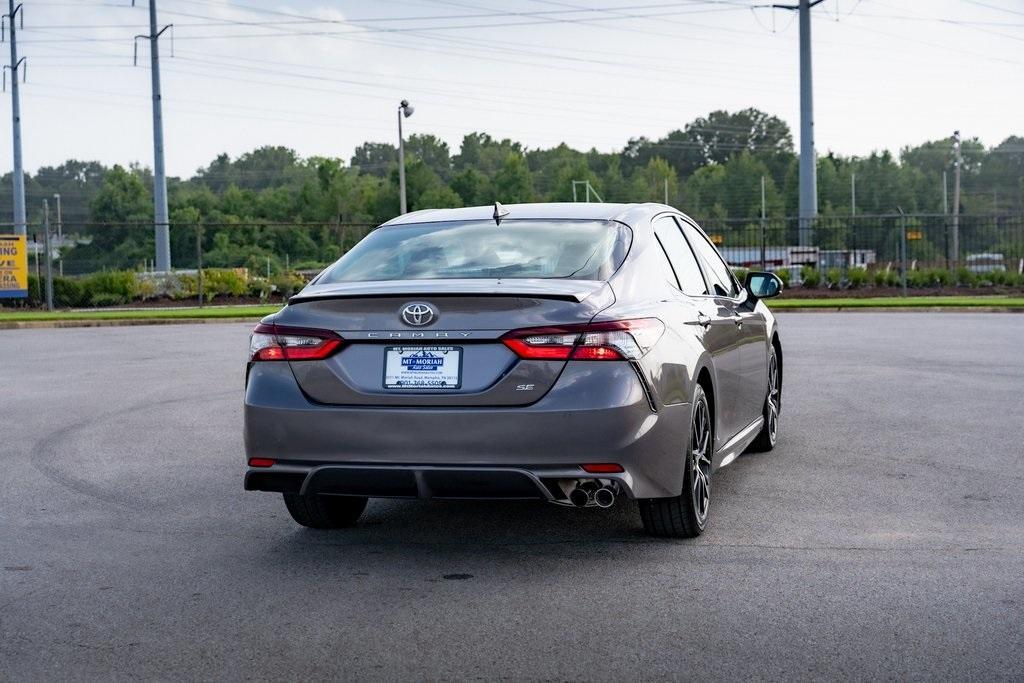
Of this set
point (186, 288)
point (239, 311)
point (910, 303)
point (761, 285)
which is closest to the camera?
point (761, 285)

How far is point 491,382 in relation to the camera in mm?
5664

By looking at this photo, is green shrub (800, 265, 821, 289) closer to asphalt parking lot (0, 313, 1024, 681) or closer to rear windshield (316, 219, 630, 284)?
asphalt parking lot (0, 313, 1024, 681)

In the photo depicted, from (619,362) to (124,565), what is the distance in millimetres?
2421

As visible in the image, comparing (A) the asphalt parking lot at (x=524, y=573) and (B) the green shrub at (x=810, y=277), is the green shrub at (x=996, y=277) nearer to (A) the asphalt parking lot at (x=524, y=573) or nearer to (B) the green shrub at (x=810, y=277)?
(B) the green shrub at (x=810, y=277)

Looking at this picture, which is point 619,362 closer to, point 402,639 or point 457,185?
point 402,639

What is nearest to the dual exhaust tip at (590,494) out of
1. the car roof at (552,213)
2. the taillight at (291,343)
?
the taillight at (291,343)

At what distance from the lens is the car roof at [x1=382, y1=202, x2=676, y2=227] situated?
22.6 ft

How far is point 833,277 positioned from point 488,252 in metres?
32.4

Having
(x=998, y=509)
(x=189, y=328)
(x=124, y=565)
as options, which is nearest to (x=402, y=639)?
(x=124, y=565)

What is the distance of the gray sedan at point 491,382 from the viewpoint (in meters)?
5.64

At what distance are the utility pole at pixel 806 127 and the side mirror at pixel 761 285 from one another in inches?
1219

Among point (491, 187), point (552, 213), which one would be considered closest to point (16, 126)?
point (552, 213)

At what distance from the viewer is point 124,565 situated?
6.05 meters

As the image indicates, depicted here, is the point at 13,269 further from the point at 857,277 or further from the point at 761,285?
the point at 761,285
